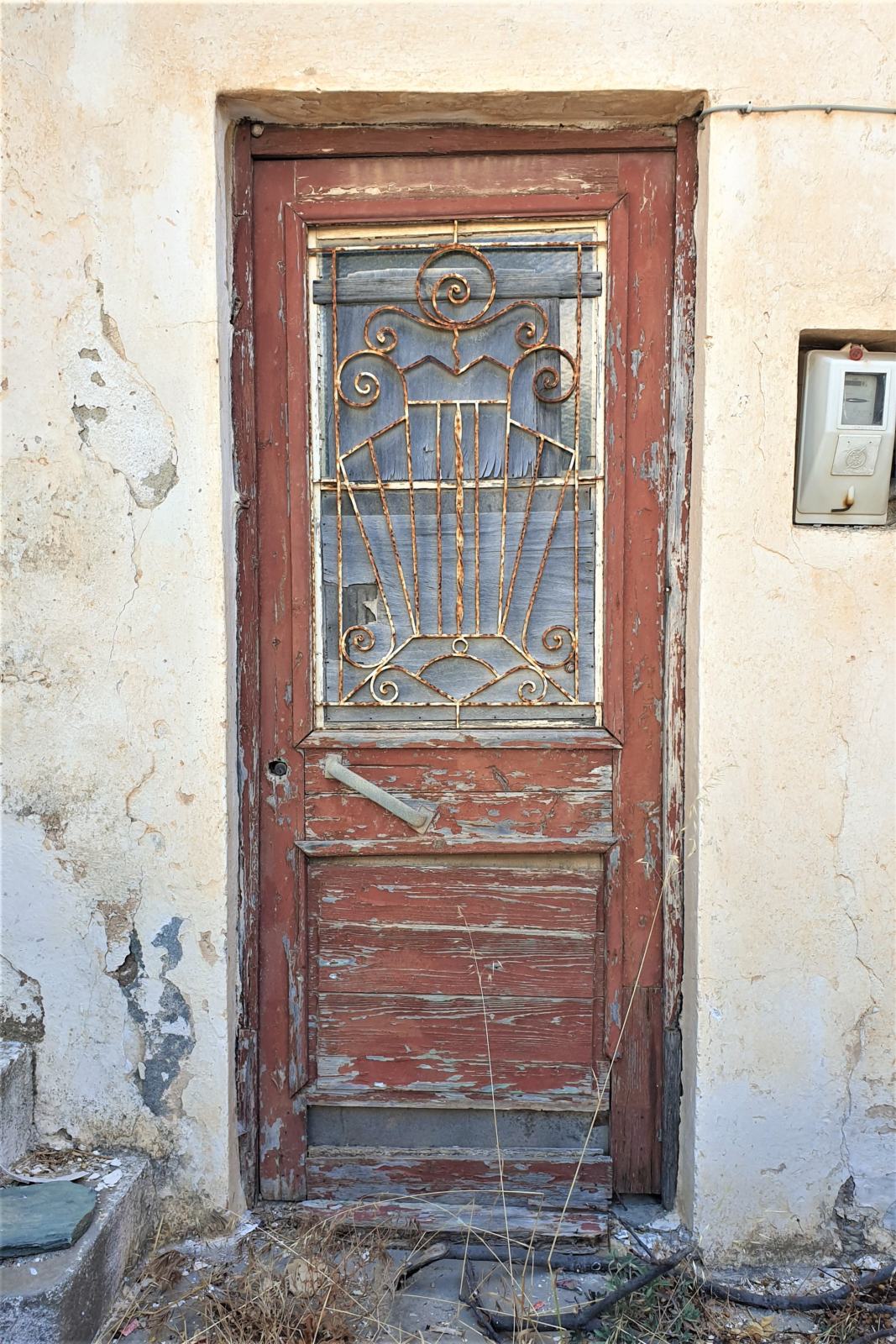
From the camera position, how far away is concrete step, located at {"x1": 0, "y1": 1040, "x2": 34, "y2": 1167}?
77.4 inches

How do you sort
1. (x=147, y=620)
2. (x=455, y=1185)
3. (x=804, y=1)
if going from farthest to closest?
(x=455, y=1185)
(x=147, y=620)
(x=804, y=1)

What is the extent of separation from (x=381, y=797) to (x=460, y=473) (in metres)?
0.79

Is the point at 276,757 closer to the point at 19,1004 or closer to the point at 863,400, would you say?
the point at 19,1004

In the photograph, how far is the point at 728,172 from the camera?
1925 millimetres

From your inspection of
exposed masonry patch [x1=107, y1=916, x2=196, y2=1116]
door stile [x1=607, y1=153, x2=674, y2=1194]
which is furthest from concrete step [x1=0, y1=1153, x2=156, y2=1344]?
door stile [x1=607, y1=153, x2=674, y2=1194]

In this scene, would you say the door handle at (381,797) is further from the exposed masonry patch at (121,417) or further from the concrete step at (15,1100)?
the concrete step at (15,1100)

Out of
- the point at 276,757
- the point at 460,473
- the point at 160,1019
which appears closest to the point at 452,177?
the point at 460,473

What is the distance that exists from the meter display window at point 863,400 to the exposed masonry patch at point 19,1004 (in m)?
2.25

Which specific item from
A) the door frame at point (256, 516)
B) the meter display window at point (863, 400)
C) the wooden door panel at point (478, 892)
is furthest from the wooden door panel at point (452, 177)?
the wooden door panel at point (478, 892)

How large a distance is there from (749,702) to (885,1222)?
3.99 ft

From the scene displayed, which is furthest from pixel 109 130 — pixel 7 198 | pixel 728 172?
pixel 728 172

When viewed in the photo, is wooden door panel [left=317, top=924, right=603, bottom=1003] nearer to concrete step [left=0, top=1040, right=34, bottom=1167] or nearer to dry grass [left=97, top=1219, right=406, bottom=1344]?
dry grass [left=97, top=1219, right=406, bottom=1344]

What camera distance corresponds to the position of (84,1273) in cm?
175

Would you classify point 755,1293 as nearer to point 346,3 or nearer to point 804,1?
point 804,1
